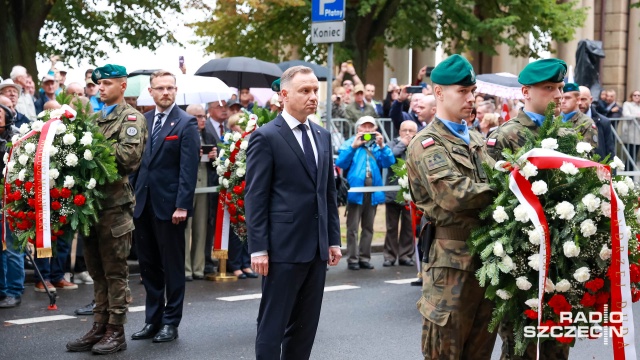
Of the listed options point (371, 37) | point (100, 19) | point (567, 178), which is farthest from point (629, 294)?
point (371, 37)

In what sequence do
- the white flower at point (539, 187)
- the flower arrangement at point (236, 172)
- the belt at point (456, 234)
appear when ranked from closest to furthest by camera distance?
the white flower at point (539, 187) → the belt at point (456, 234) → the flower arrangement at point (236, 172)

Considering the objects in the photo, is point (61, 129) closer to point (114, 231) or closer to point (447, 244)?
point (114, 231)

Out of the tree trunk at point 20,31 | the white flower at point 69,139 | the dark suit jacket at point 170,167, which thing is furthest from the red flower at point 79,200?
the tree trunk at point 20,31

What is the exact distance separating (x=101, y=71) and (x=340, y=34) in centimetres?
538

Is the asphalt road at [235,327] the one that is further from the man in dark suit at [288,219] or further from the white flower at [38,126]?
the man in dark suit at [288,219]

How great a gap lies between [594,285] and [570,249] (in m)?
0.25

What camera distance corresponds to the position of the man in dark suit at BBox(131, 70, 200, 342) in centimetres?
909

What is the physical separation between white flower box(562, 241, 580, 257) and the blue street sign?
846cm

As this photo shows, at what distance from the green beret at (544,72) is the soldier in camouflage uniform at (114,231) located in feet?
11.3

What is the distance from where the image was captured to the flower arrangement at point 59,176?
27.9 feet

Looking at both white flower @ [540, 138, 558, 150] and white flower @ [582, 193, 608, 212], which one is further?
white flower @ [540, 138, 558, 150]

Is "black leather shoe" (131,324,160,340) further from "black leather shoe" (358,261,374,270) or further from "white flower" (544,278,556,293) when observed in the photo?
"black leather shoe" (358,261,374,270)

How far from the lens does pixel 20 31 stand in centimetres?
2042

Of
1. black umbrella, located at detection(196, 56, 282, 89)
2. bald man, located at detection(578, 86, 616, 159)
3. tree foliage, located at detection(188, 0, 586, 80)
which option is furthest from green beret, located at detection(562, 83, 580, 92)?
tree foliage, located at detection(188, 0, 586, 80)
